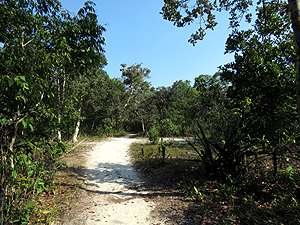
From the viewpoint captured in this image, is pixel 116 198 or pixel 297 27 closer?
pixel 297 27

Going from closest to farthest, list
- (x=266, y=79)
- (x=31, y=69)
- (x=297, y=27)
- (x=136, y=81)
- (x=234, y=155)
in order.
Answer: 1. (x=297, y=27)
2. (x=31, y=69)
3. (x=266, y=79)
4. (x=234, y=155)
5. (x=136, y=81)

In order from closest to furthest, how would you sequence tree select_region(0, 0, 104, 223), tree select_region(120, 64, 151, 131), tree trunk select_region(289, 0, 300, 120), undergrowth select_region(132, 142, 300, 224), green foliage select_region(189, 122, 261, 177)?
tree trunk select_region(289, 0, 300, 120), tree select_region(0, 0, 104, 223), undergrowth select_region(132, 142, 300, 224), green foliage select_region(189, 122, 261, 177), tree select_region(120, 64, 151, 131)

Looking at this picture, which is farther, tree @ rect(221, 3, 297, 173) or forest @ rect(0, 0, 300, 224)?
tree @ rect(221, 3, 297, 173)

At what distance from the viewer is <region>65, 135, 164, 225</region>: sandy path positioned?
2.79 m

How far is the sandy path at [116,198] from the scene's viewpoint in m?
2.79

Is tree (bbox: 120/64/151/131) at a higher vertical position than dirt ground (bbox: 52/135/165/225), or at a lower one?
higher

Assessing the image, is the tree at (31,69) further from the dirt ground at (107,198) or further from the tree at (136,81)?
the tree at (136,81)

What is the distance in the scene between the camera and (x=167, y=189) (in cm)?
388

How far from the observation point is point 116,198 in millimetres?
3584

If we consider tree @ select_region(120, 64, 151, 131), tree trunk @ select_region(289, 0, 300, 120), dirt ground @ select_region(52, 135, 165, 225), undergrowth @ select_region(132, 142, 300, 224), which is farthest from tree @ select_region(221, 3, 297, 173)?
tree @ select_region(120, 64, 151, 131)

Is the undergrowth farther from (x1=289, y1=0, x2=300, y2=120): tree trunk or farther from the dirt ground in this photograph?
(x1=289, y1=0, x2=300, y2=120): tree trunk

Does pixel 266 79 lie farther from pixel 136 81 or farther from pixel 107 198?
pixel 136 81

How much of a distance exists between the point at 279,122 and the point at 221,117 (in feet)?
4.59

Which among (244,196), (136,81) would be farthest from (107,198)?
(136,81)
